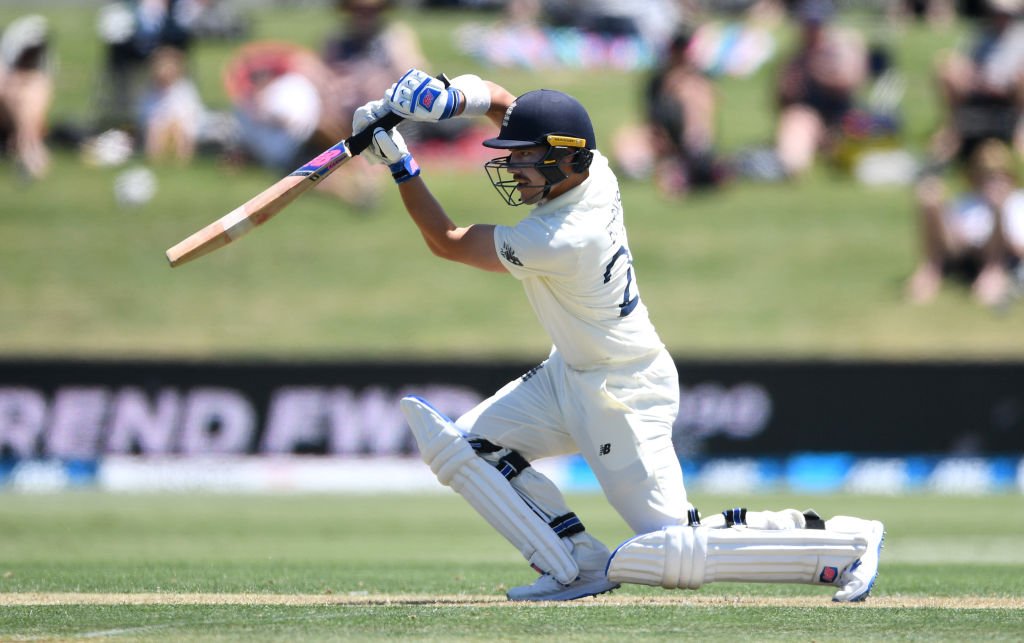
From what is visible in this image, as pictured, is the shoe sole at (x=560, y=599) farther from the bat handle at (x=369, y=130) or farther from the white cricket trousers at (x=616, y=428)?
the bat handle at (x=369, y=130)

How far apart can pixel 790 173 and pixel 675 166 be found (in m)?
1.25

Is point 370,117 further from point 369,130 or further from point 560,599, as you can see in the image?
point 560,599

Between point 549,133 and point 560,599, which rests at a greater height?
point 549,133

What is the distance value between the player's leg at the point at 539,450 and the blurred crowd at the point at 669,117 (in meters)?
8.51

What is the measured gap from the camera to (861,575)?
4523mm

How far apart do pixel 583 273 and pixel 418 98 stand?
2.66 feet

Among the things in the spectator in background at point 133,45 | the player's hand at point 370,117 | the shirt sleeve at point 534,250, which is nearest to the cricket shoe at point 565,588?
the shirt sleeve at point 534,250

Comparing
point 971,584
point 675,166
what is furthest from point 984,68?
point 971,584

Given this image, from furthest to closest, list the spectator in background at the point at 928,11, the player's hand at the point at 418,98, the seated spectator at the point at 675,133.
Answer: the spectator in background at the point at 928,11, the seated spectator at the point at 675,133, the player's hand at the point at 418,98

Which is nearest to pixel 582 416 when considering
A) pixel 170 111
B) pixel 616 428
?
pixel 616 428

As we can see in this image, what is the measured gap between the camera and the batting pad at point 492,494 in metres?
4.62

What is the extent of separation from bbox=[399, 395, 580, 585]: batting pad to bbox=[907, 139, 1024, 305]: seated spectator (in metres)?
8.77

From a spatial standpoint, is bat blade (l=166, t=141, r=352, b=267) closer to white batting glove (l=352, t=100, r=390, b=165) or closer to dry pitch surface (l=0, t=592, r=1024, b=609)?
white batting glove (l=352, t=100, r=390, b=165)

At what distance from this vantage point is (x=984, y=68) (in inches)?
532
